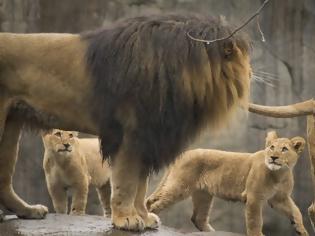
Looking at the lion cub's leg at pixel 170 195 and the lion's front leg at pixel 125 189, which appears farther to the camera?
the lion cub's leg at pixel 170 195

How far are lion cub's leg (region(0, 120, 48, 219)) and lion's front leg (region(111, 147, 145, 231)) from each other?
27.7 inches

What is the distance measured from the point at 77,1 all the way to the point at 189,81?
14.6 feet

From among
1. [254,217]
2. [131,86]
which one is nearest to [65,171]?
[254,217]

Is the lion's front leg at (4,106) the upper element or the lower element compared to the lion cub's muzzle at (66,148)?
upper

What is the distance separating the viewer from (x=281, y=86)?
9.27 metres

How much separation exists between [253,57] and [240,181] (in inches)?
77.0

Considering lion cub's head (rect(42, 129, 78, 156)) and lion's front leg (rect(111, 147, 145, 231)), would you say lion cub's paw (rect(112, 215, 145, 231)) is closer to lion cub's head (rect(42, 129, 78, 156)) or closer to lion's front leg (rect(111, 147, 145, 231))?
lion's front leg (rect(111, 147, 145, 231))

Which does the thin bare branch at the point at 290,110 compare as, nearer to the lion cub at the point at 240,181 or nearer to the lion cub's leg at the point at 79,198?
the lion cub at the point at 240,181

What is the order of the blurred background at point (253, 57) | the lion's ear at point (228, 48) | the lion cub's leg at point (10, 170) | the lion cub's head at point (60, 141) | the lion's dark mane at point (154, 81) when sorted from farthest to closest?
the blurred background at point (253, 57) → the lion cub's head at point (60, 141) → the lion cub's leg at point (10, 170) → the lion's ear at point (228, 48) → the lion's dark mane at point (154, 81)

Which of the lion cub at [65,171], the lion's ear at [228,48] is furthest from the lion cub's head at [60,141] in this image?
the lion's ear at [228,48]

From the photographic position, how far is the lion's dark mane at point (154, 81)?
190 inches

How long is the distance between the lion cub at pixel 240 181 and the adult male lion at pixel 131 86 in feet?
7.51

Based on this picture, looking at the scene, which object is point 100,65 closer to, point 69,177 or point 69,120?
point 69,120

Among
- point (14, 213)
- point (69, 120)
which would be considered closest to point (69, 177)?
point (14, 213)
